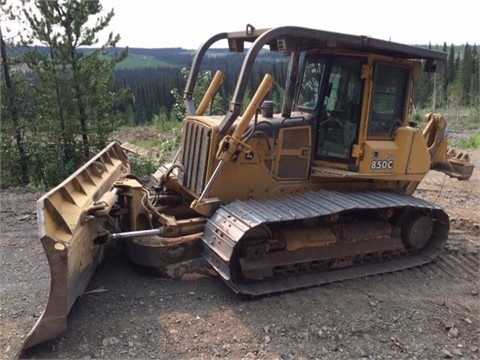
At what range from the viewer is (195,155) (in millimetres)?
6262

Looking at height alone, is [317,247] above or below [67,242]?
below

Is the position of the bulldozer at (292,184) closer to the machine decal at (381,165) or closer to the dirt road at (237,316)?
the machine decal at (381,165)

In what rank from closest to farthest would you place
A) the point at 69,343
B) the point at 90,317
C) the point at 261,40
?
the point at 69,343, the point at 90,317, the point at 261,40

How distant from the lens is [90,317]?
4.81 m

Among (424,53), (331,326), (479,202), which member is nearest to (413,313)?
(331,326)

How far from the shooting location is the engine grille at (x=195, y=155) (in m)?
6.02

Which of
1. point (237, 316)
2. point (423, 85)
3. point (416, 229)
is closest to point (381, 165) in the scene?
point (416, 229)

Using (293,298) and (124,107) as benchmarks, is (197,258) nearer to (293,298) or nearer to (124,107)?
(293,298)

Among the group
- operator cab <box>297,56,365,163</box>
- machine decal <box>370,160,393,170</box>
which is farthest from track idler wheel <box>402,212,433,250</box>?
operator cab <box>297,56,365,163</box>

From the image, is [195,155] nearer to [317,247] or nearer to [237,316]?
[317,247]

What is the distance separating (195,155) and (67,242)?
2.30 m

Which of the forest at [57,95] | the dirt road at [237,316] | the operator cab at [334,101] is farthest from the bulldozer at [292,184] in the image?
the forest at [57,95]

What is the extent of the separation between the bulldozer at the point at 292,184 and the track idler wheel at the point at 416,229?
0.6 inches

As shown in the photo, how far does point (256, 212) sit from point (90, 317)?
2005 millimetres
